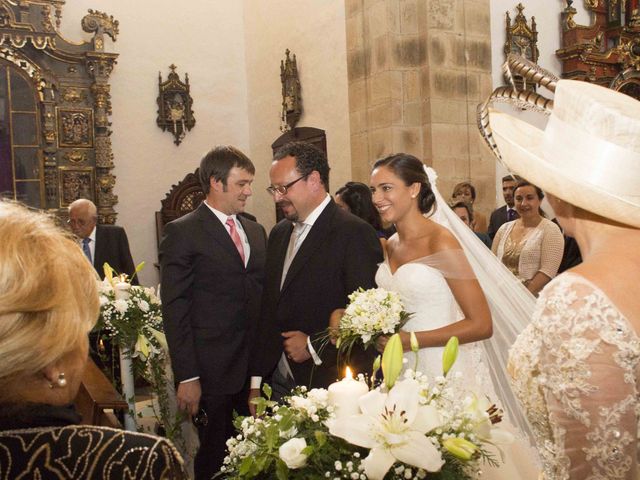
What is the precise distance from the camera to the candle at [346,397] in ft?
4.70

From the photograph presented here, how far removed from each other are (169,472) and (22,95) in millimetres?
9610

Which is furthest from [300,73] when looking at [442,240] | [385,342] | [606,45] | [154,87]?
[385,342]

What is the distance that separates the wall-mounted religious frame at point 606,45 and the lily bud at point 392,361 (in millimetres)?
9178

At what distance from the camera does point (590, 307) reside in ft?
4.88

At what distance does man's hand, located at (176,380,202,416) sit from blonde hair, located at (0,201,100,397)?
2.25 metres

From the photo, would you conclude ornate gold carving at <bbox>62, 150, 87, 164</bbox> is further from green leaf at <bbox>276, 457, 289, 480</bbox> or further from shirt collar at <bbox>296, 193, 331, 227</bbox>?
green leaf at <bbox>276, 457, 289, 480</bbox>

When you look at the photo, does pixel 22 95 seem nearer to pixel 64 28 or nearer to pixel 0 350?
pixel 64 28

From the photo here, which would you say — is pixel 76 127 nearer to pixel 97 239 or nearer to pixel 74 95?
pixel 74 95

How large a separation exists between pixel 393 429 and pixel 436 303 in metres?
1.95

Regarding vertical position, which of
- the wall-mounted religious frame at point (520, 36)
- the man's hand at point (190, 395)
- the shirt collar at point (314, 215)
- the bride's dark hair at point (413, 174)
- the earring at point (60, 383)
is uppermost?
the wall-mounted religious frame at point (520, 36)

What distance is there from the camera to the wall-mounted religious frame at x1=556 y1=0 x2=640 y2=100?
31.3ft

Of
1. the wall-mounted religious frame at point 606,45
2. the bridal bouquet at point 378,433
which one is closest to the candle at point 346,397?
the bridal bouquet at point 378,433

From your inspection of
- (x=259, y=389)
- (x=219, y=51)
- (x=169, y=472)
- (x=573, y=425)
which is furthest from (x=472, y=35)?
(x=169, y=472)

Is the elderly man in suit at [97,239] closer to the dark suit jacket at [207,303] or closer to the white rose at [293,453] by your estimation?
the dark suit jacket at [207,303]
